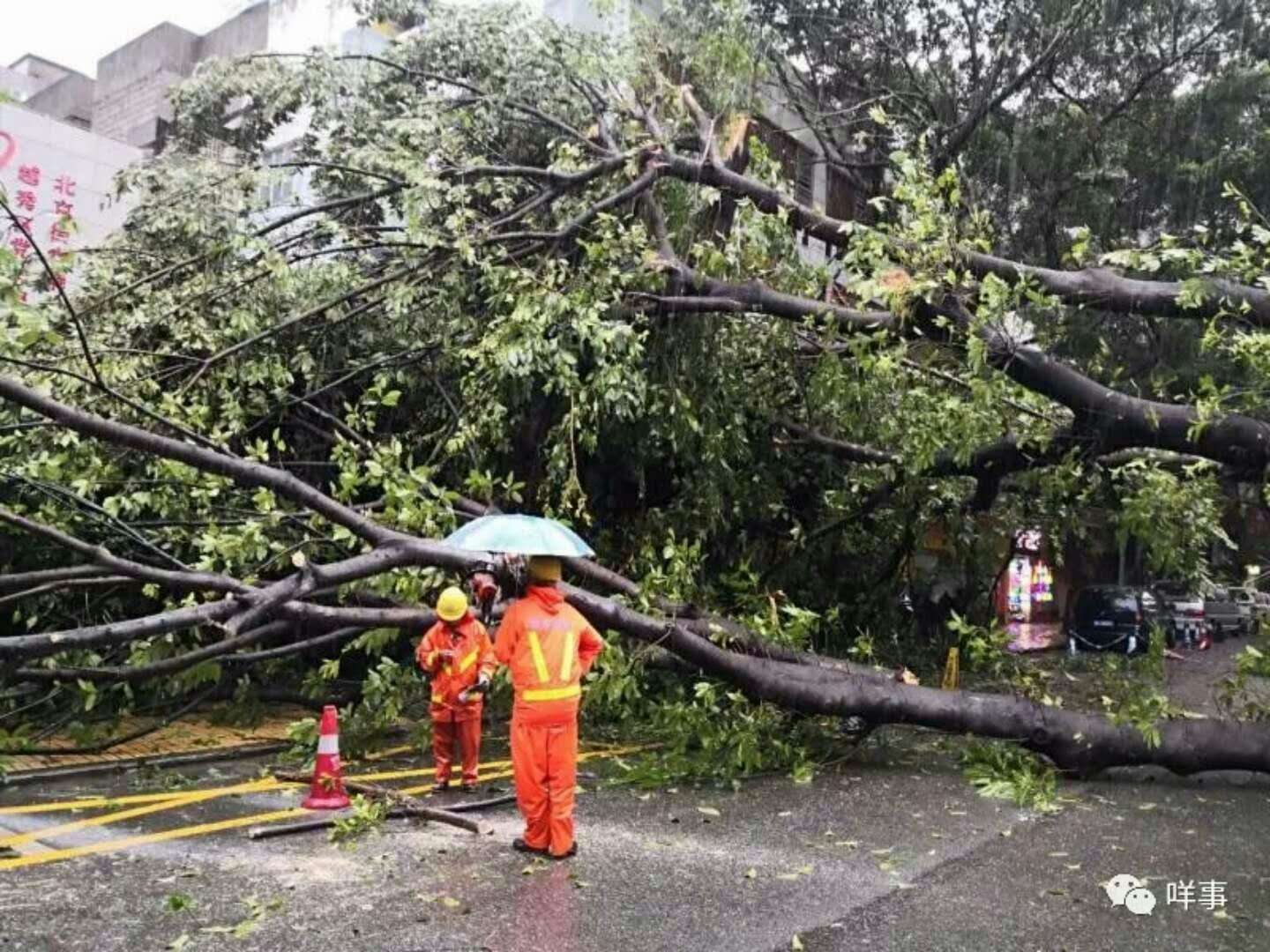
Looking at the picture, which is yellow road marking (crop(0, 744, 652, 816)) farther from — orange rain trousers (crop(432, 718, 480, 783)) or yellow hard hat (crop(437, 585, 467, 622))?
yellow hard hat (crop(437, 585, 467, 622))

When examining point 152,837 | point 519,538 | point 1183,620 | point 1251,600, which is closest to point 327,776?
point 152,837

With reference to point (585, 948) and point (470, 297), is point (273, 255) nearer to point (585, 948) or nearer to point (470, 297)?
point (470, 297)

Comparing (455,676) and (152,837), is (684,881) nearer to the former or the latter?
(455,676)

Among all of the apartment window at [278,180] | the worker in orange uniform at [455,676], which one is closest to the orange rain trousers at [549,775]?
the worker in orange uniform at [455,676]

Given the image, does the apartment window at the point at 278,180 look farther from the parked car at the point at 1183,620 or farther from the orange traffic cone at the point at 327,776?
the parked car at the point at 1183,620

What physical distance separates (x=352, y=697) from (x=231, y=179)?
446cm

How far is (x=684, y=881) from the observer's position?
487 centimetres

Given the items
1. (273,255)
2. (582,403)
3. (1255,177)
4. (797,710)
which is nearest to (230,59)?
(273,255)

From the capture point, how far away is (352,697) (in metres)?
9.09

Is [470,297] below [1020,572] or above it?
above

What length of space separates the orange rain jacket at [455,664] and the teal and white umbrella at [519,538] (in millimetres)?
1358

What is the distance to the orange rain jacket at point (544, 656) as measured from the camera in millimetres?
5090

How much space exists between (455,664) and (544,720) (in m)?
1.64

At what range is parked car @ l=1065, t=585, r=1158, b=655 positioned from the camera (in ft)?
65.7
